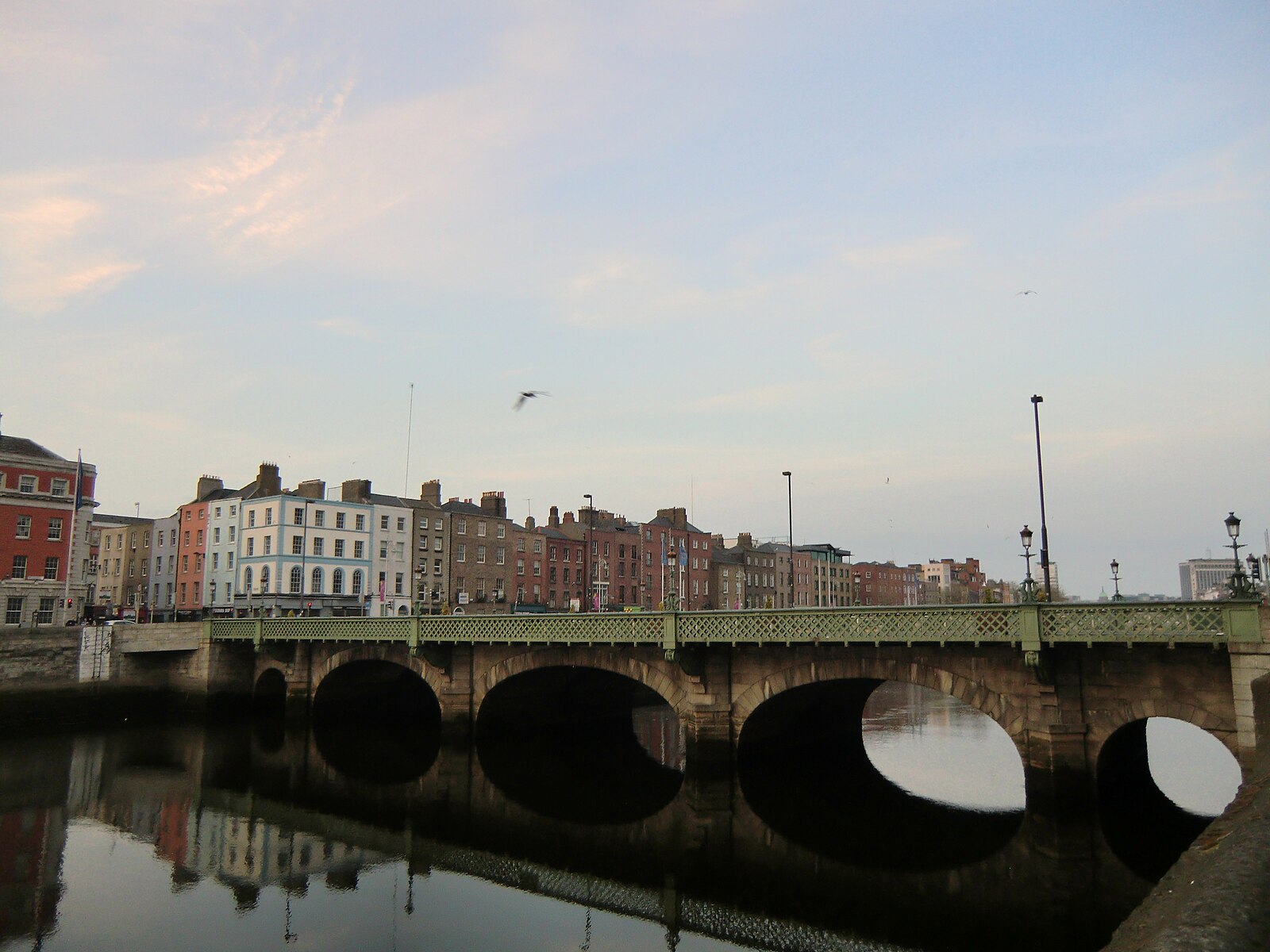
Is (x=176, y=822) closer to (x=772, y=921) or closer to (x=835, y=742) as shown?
(x=772, y=921)

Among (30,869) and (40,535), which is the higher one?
(40,535)

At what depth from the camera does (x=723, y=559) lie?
11856 centimetres

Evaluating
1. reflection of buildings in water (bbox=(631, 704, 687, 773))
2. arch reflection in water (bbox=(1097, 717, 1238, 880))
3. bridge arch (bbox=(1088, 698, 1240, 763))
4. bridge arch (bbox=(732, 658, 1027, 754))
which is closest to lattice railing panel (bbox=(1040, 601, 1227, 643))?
bridge arch (bbox=(1088, 698, 1240, 763))

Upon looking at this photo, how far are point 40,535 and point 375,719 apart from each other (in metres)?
Answer: 26.4

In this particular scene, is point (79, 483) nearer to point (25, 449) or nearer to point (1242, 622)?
point (25, 449)

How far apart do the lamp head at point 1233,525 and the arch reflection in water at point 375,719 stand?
34.0 metres

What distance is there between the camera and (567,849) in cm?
2722

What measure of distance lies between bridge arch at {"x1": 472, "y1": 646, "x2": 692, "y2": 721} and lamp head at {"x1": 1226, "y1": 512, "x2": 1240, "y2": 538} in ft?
63.7

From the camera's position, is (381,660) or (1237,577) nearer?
(1237,577)

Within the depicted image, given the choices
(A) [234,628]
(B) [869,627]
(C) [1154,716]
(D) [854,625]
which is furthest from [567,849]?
(A) [234,628]

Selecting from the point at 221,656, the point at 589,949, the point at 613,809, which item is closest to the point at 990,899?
the point at 589,949

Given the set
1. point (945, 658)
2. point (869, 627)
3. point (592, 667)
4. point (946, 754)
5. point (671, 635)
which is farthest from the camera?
point (946, 754)

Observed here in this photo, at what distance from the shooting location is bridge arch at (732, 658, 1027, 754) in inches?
1077

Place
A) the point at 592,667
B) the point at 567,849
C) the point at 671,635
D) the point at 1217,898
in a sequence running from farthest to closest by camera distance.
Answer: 1. the point at 592,667
2. the point at 671,635
3. the point at 567,849
4. the point at 1217,898
